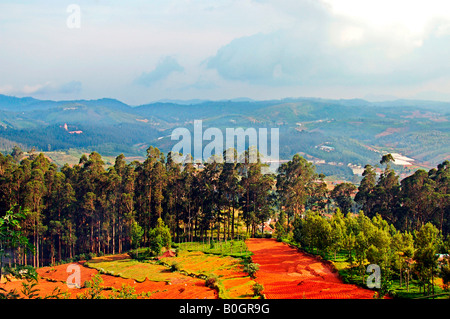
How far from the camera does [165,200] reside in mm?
44125

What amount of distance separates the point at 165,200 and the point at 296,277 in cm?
2294

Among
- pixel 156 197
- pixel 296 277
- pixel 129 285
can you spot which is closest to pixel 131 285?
pixel 129 285

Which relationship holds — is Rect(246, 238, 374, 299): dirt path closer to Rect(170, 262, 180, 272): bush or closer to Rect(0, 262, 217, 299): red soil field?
Rect(0, 262, 217, 299): red soil field

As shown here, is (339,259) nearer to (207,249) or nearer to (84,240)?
(207,249)

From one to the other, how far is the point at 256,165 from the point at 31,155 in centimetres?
3550

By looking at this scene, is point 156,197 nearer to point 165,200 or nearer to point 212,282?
point 165,200

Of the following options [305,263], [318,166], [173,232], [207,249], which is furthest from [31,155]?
[318,166]

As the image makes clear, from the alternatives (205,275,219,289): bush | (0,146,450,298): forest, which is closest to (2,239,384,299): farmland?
(205,275,219,289): bush

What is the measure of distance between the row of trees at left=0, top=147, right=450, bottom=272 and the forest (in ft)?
0.40

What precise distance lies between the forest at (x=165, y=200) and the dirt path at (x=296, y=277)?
3273 mm

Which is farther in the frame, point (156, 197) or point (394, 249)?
point (156, 197)

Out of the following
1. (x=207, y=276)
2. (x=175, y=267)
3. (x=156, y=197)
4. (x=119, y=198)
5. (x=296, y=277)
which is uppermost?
(x=156, y=197)

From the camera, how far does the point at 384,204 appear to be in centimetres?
4553

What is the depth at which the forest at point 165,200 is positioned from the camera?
3831 cm
